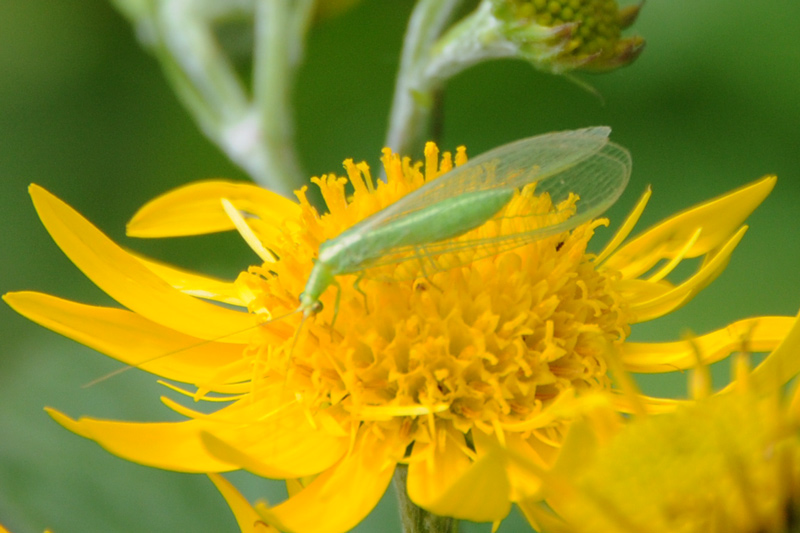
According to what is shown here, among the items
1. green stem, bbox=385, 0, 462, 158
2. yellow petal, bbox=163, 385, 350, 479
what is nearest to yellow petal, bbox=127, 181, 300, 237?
green stem, bbox=385, 0, 462, 158

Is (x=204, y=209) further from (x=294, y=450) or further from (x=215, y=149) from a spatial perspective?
(x=215, y=149)

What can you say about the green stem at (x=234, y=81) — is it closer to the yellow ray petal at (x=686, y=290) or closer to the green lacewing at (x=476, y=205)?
the green lacewing at (x=476, y=205)

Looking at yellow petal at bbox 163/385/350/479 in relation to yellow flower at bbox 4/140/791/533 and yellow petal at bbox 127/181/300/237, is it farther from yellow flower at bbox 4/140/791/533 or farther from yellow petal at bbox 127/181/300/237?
yellow petal at bbox 127/181/300/237

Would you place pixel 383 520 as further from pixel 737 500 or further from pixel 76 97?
pixel 76 97

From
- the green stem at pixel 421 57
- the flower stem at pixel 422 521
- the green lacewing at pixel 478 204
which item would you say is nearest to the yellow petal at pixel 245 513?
the flower stem at pixel 422 521

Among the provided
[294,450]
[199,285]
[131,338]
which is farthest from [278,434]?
[199,285]

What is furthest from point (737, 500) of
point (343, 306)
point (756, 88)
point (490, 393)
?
point (756, 88)
